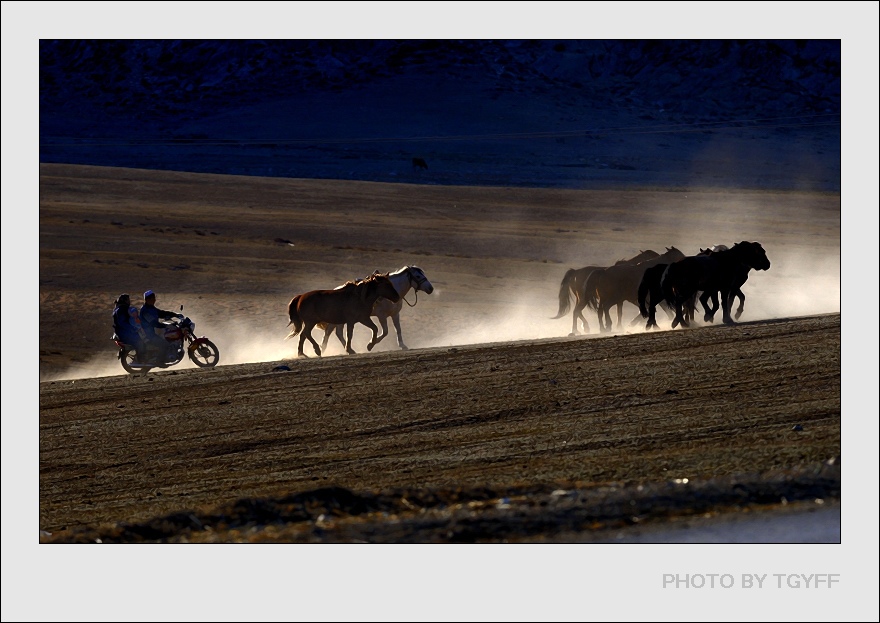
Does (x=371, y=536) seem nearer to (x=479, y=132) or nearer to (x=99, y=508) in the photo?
(x=99, y=508)

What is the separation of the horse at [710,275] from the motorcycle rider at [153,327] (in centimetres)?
738

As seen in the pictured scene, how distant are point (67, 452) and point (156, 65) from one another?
248 feet

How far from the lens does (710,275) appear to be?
20172 millimetres

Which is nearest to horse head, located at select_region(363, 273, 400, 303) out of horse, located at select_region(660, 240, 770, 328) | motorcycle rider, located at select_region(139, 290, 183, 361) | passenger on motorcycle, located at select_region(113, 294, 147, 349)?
motorcycle rider, located at select_region(139, 290, 183, 361)

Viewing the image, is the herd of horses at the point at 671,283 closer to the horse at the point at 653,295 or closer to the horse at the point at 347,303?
the horse at the point at 653,295

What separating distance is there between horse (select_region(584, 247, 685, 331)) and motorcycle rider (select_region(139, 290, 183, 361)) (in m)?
6.89

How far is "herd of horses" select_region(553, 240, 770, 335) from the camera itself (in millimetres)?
19969

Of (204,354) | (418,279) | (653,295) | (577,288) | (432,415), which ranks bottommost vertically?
(432,415)

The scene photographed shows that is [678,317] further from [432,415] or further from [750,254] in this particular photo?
[432,415]

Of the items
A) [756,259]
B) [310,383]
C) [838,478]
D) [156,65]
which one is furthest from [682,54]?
[838,478]

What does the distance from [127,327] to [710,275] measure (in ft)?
28.9

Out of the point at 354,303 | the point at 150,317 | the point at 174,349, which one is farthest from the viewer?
the point at 354,303

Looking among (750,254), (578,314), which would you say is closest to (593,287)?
(578,314)

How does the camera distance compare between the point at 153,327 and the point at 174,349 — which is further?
the point at 174,349
